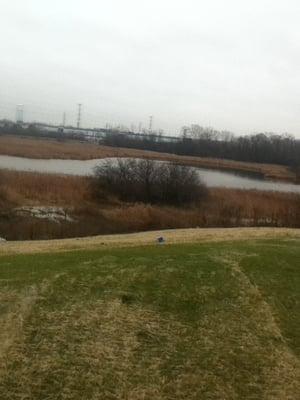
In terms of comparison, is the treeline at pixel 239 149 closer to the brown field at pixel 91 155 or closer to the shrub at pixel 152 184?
the brown field at pixel 91 155

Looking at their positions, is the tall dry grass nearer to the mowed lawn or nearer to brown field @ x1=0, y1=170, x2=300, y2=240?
brown field @ x1=0, y1=170, x2=300, y2=240

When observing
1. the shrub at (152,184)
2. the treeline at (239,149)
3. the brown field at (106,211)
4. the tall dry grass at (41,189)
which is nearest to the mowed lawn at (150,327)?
the brown field at (106,211)

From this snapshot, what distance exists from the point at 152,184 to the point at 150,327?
26437mm

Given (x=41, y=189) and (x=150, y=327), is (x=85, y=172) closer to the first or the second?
(x=41, y=189)

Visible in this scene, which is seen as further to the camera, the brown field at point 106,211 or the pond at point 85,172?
the pond at point 85,172

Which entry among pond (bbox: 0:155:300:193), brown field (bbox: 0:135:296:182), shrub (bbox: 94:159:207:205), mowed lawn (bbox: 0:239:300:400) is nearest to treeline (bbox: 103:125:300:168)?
brown field (bbox: 0:135:296:182)

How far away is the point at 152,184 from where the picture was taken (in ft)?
106

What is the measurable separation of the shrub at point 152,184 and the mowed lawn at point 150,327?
890 inches

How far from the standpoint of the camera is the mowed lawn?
487 centimetres

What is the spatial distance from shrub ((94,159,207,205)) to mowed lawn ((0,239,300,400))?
22.6 m

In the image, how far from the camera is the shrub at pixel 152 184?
103 ft

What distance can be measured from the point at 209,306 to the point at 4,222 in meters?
16.3

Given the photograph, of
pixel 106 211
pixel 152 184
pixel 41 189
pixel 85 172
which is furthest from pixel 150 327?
pixel 85 172

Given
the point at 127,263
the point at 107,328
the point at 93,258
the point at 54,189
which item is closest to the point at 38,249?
the point at 93,258
